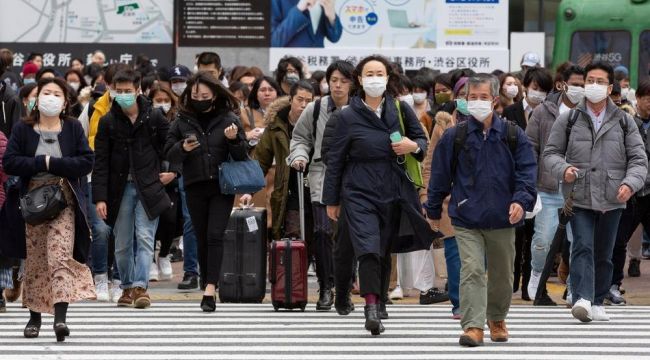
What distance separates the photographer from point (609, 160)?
12.3m

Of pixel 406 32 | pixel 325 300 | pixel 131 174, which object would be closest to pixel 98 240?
pixel 131 174

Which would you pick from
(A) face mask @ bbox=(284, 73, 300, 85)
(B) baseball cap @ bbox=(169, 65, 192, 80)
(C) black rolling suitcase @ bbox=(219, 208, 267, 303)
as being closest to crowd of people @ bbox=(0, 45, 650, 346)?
(C) black rolling suitcase @ bbox=(219, 208, 267, 303)

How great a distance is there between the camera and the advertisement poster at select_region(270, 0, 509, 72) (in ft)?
91.4

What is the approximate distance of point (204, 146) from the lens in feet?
43.1

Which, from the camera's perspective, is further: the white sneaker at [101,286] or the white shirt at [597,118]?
the white sneaker at [101,286]

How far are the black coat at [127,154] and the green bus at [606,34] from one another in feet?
50.2

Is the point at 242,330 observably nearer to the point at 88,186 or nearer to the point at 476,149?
the point at 476,149

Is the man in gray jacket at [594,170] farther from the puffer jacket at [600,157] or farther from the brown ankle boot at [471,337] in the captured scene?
the brown ankle boot at [471,337]

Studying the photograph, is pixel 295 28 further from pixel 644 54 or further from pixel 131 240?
pixel 131 240

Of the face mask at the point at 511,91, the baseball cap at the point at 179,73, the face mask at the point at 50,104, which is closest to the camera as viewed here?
the face mask at the point at 50,104

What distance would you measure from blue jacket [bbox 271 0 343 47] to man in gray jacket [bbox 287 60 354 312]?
14828 millimetres

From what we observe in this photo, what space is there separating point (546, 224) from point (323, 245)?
204cm

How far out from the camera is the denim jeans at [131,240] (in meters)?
13.6

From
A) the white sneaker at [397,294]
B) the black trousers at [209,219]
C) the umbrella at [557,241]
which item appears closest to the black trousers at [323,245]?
the black trousers at [209,219]
